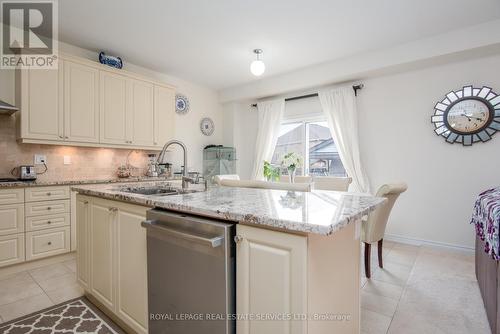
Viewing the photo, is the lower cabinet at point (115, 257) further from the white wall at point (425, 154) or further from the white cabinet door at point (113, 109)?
the white wall at point (425, 154)

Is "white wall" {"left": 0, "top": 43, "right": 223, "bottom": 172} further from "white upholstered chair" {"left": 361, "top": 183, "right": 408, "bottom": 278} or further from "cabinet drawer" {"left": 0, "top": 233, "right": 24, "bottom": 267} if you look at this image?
"white upholstered chair" {"left": 361, "top": 183, "right": 408, "bottom": 278}

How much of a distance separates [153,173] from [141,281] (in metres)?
2.88

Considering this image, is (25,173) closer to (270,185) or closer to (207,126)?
(270,185)

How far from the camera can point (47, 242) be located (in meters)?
2.75

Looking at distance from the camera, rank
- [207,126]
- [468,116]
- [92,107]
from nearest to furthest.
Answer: [468,116]
[92,107]
[207,126]

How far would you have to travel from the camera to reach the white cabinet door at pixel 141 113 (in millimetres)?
3674

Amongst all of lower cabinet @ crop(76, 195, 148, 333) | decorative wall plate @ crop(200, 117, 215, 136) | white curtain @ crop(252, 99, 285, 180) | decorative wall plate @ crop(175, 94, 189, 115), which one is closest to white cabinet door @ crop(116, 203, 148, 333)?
lower cabinet @ crop(76, 195, 148, 333)

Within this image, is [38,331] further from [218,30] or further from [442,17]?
[442,17]

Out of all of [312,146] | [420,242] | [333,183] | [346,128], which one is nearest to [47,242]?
[333,183]

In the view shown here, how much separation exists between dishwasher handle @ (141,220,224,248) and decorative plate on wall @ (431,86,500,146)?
3564 millimetres

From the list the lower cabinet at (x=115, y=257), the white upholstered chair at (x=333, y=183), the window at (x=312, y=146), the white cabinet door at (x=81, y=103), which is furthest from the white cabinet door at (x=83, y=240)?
the window at (x=312, y=146)

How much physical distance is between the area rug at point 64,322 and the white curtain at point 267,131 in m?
3.59

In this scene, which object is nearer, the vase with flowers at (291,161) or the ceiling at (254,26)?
the ceiling at (254,26)

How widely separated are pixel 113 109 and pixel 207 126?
2.03m
